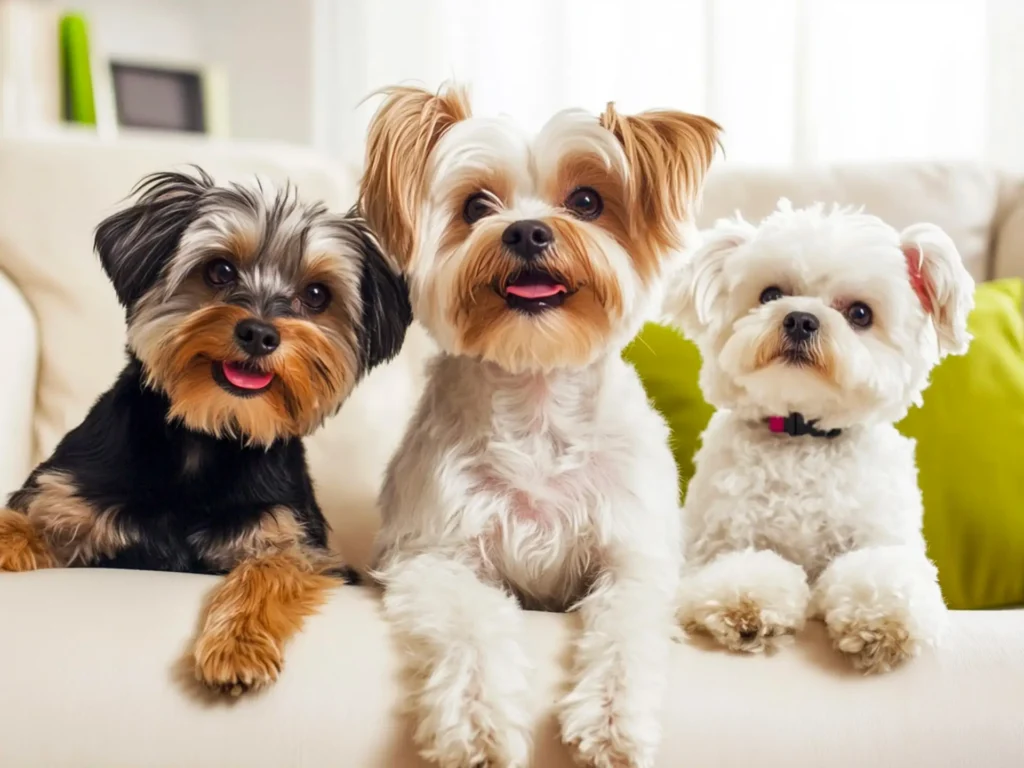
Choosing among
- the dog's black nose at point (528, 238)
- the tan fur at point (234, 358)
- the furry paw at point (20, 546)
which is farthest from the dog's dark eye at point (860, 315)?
the furry paw at point (20, 546)

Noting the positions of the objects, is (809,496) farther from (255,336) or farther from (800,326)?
(255,336)

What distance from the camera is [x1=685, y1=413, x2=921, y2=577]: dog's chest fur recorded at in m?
1.39

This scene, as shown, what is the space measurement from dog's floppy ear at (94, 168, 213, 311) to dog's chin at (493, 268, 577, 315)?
0.49 meters

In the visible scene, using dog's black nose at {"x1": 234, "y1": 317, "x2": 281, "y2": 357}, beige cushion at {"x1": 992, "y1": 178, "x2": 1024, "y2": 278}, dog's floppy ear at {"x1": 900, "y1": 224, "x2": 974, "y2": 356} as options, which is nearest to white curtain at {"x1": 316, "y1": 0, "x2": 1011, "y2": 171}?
beige cushion at {"x1": 992, "y1": 178, "x2": 1024, "y2": 278}

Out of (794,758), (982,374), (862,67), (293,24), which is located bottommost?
(794,758)

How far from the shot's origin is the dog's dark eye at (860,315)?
1369 millimetres

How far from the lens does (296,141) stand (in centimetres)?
333

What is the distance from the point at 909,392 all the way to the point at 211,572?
106cm

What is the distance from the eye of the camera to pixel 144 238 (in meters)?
1.31

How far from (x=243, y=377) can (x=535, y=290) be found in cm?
40

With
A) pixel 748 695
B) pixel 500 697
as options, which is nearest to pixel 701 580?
pixel 748 695

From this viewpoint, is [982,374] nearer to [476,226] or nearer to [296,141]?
[476,226]

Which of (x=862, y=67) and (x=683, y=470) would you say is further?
(x=862, y=67)

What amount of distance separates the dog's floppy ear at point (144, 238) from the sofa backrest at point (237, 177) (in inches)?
17.7
